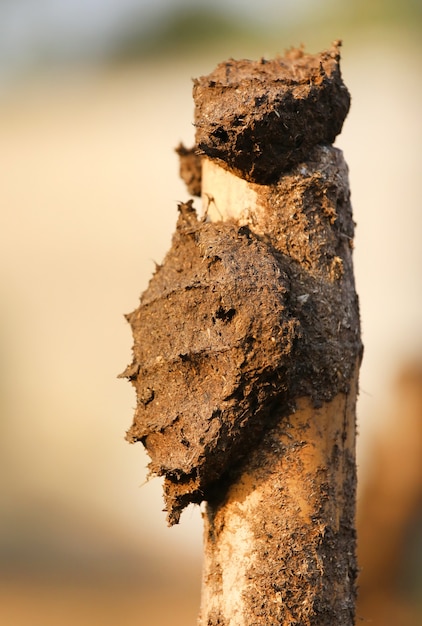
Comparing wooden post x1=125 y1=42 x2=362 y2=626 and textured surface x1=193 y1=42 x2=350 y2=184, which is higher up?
textured surface x1=193 y1=42 x2=350 y2=184

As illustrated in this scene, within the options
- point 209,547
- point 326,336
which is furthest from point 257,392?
point 209,547

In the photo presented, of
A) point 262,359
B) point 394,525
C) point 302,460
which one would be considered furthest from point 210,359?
point 394,525

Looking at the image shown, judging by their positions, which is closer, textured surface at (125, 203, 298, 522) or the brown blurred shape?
textured surface at (125, 203, 298, 522)

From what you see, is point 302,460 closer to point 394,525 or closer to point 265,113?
point 265,113

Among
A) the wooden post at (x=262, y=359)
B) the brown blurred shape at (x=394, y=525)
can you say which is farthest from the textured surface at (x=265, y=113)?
the brown blurred shape at (x=394, y=525)

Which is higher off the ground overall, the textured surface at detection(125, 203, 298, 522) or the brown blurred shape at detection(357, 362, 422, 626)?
the brown blurred shape at detection(357, 362, 422, 626)

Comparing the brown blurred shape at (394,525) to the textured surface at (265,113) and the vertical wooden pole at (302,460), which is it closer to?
the vertical wooden pole at (302,460)

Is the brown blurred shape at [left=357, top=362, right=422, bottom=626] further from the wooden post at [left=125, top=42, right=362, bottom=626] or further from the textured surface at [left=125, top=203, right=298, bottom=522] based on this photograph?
the textured surface at [left=125, top=203, right=298, bottom=522]

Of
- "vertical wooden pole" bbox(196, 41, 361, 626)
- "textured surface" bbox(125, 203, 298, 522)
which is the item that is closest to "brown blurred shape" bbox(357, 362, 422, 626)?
"vertical wooden pole" bbox(196, 41, 361, 626)

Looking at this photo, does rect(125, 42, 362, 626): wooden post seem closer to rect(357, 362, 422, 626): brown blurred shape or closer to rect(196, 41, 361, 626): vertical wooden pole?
rect(196, 41, 361, 626): vertical wooden pole
